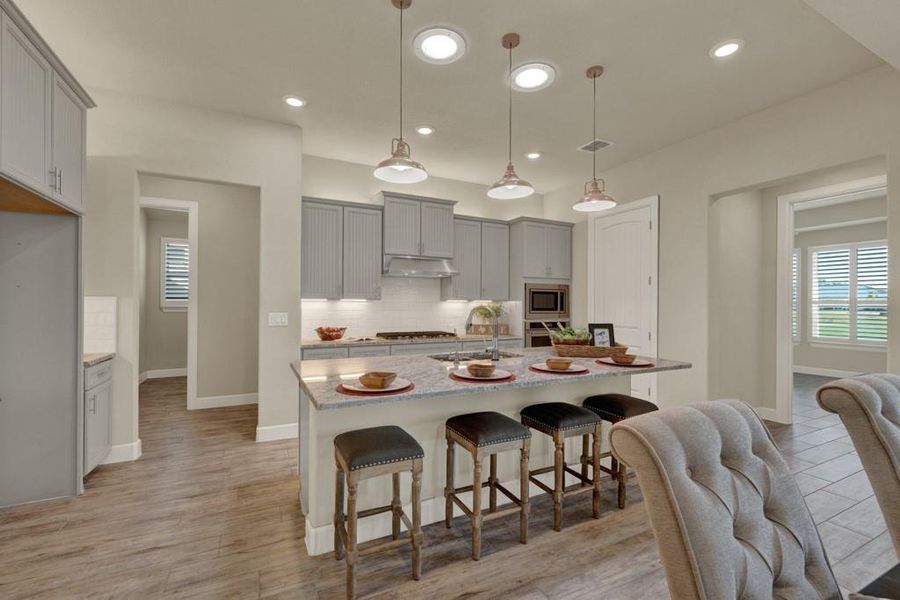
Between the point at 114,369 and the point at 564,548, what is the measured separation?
364 centimetres

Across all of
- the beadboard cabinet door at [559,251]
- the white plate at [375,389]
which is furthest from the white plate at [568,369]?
the beadboard cabinet door at [559,251]

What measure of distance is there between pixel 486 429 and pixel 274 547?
4.32 feet

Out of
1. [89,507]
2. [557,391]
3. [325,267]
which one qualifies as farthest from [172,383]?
[557,391]

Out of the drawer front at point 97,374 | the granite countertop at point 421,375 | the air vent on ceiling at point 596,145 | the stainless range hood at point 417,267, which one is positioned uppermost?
the air vent on ceiling at point 596,145

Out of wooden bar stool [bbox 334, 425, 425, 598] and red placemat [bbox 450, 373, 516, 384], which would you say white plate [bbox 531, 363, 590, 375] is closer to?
red placemat [bbox 450, 373, 516, 384]

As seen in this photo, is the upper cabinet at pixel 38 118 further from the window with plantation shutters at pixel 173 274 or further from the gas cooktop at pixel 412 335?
the window with plantation shutters at pixel 173 274

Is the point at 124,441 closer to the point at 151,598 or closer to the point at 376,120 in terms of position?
the point at 151,598

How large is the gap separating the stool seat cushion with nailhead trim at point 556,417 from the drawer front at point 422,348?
7.22 ft

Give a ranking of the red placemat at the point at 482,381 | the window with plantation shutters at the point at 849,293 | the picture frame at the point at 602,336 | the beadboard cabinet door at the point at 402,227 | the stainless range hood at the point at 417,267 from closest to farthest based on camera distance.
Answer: the red placemat at the point at 482,381
the picture frame at the point at 602,336
the beadboard cabinet door at the point at 402,227
the stainless range hood at the point at 417,267
the window with plantation shutters at the point at 849,293

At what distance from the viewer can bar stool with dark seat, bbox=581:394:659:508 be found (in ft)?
8.51

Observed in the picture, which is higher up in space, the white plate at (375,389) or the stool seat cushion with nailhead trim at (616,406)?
the white plate at (375,389)

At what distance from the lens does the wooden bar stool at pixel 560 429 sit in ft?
7.67

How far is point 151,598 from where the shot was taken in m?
1.83

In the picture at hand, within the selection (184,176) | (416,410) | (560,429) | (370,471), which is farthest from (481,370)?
(184,176)
